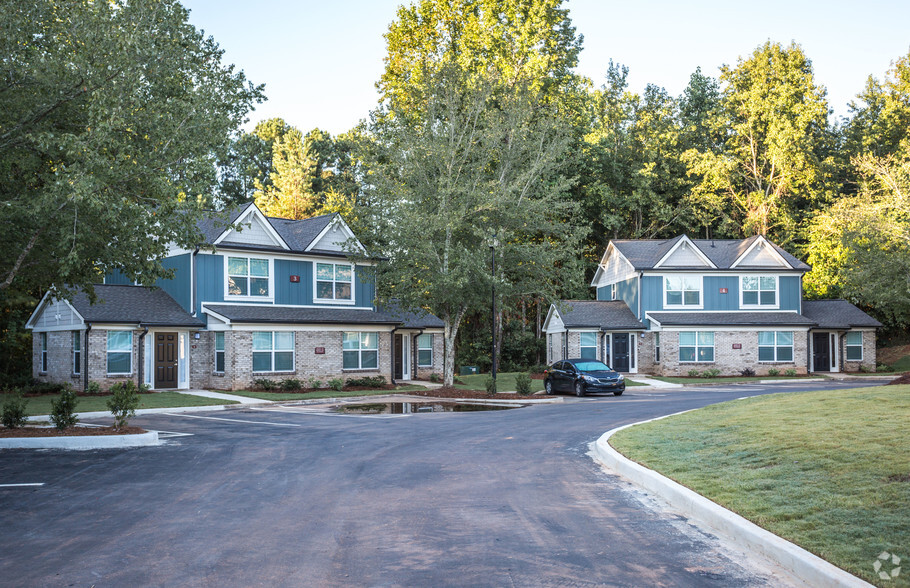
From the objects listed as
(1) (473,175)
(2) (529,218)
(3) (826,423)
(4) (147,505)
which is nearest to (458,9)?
(1) (473,175)

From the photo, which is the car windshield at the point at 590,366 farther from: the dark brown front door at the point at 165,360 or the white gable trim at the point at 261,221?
the dark brown front door at the point at 165,360

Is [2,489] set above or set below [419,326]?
below

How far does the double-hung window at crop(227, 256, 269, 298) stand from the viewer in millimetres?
32562

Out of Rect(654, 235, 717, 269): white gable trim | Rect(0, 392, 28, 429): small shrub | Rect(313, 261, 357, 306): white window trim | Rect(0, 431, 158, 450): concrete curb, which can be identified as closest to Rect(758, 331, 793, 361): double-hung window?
Rect(654, 235, 717, 269): white gable trim

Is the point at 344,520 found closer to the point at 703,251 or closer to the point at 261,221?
the point at 261,221

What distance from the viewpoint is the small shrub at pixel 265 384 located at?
102ft

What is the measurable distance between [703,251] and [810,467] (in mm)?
37123

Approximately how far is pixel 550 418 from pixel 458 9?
1367 inches

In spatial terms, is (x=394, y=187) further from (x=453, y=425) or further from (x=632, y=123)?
(x=632, y=123)

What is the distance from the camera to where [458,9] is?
47875mm

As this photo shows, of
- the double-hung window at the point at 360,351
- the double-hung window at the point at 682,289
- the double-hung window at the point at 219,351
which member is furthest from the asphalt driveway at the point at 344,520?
the double-hung window at the point at 682,289

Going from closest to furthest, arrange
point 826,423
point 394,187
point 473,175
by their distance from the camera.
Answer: point 826,423 < point 394,187 < point 473,175

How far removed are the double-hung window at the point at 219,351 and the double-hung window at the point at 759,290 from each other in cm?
2989

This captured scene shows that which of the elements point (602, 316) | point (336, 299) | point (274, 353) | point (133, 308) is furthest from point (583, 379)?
point (133, 308)
